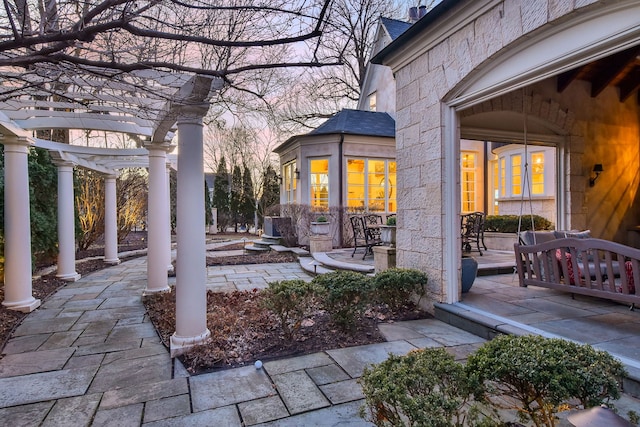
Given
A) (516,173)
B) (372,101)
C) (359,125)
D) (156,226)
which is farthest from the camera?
(372,101)

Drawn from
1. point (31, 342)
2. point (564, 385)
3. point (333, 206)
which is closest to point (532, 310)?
point (564, 385)

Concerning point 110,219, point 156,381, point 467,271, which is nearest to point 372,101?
point 110,219

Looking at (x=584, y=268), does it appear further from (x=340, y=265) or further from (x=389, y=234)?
(x=340, y=265)

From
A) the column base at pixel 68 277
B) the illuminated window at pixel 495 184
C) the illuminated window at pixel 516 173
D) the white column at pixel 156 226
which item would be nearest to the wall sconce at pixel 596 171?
the illuminated window at pixel 516 173

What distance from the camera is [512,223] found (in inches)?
335

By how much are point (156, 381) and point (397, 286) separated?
8.61 ft

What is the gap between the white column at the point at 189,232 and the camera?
3254 millimetres

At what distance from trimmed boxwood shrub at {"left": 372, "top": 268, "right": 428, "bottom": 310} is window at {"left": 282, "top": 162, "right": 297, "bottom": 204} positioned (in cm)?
746

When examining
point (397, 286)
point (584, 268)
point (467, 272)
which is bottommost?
point (397, 286)

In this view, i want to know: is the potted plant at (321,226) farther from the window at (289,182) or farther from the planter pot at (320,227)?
the window at (289,182)

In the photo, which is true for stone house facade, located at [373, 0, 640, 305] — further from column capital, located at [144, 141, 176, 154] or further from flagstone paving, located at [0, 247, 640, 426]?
column capital, located at [144, 141, 176, 154]

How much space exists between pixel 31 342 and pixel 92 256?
7130 mm

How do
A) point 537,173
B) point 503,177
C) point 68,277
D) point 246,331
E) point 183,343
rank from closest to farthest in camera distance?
1. point 183,343
2. point 246,331
3. point 68,277
4. point 537,173
5. point 503,177

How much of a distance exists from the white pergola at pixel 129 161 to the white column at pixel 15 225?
0.01 meters
